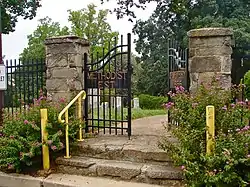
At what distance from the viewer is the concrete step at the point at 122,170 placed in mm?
4105

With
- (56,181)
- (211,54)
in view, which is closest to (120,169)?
(56,181)

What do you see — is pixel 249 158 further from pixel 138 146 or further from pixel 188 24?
pixel 188 24

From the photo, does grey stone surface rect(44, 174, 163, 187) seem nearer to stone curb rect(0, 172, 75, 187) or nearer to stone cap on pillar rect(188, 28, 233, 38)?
stone curb rect(0, 172, 75, 187)

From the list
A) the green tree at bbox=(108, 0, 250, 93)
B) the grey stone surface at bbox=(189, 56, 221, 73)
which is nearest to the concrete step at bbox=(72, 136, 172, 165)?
the grey stone surface at bbox=(189, 56, 221, 73)

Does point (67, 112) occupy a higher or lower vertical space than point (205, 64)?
lower

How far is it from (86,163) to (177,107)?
4.84ft

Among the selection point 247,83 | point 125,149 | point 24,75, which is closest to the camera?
point 125,149

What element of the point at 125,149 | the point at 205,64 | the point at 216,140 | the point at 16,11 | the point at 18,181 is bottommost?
the point at 18,181

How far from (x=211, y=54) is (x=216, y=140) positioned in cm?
150

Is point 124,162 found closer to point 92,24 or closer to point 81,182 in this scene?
point 81,182

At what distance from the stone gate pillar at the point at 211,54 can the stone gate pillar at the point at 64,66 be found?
194cm

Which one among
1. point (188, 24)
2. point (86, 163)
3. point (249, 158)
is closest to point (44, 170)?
point (86, 163)

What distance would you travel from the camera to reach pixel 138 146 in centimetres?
479

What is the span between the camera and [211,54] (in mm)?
4723
